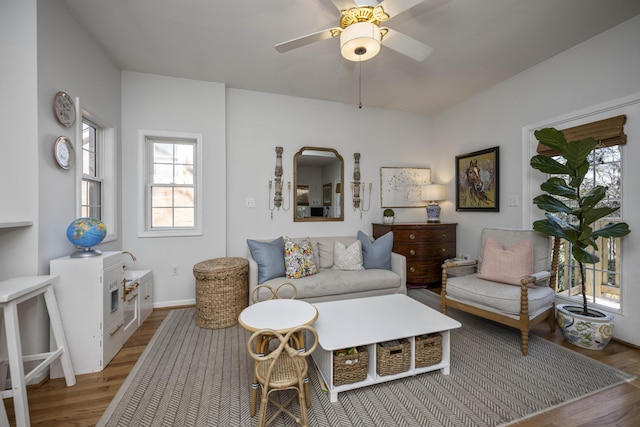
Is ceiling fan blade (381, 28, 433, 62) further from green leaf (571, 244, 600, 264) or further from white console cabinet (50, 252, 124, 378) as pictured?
white console cabinet (50, 252, 124, 378)

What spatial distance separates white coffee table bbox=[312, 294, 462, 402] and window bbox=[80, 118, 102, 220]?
251 centimetres

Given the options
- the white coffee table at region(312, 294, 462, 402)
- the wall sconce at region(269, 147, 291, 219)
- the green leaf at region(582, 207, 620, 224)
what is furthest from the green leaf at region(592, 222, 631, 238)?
the wall sconce at region(269, 147, 291, 219)

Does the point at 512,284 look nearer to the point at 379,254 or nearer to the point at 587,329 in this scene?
the point at 587,329

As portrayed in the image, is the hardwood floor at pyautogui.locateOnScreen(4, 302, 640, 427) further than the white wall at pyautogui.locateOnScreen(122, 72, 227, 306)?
No

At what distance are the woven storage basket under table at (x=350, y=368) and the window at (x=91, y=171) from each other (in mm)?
2665

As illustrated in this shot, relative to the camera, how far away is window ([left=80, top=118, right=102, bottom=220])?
2514 millimetres

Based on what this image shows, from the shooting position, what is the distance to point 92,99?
243 centimetres

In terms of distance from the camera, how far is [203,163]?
3238mm

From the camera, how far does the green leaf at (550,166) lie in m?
2.27

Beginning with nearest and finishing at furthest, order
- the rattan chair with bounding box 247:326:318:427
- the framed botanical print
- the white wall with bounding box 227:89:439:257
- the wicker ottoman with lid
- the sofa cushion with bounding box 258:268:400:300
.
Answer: the rattan chair with bounding box 247:326:318:427 < the wicker ottoman with lid < the sofa cushion with bounding box 258:268:400:300 < the white wall with bounding box 227:89:439:257 < the framed botanical print

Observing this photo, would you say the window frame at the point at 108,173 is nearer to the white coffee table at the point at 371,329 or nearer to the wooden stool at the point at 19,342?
the wooden stool at the point at 19,342

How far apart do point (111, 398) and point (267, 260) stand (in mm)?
1548

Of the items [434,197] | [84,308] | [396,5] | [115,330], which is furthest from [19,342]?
[434,197]

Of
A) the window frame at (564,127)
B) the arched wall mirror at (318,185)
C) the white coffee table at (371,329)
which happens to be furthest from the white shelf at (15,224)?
the window frame at (564,127)
